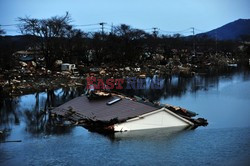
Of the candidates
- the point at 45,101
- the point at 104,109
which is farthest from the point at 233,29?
the point at 104,109

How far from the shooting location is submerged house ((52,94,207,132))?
10.9 m

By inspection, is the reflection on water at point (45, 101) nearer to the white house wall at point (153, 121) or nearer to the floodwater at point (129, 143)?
the floodwater at point (129, 143)

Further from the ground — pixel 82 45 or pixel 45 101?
pixel 82 45

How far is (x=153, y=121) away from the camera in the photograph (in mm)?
11055

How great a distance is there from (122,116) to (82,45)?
80.4ft

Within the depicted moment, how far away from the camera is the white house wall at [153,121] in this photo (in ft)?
35.4

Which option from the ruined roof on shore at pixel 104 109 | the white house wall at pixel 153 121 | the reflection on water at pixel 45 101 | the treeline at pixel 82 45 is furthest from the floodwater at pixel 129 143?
the treeline at pixel 82 45

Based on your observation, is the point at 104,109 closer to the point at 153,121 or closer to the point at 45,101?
the point at 153,121

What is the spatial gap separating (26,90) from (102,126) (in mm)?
10074

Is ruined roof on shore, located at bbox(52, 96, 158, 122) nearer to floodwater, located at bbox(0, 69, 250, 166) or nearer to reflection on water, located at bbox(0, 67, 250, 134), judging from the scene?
floodwater, located at bbox(0, 69, 250, 166)

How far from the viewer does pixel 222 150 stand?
919 cm

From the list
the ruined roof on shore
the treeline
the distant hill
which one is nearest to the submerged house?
the ruined roof on shore

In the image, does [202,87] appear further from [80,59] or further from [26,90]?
[80,59]

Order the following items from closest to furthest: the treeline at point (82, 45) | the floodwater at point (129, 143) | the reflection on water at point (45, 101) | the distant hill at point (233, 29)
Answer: the floodwater at point (129, 143), the reflection on water at point (45, 101), the treeline at point (82, 45), the distant hill at point (233, 29)
